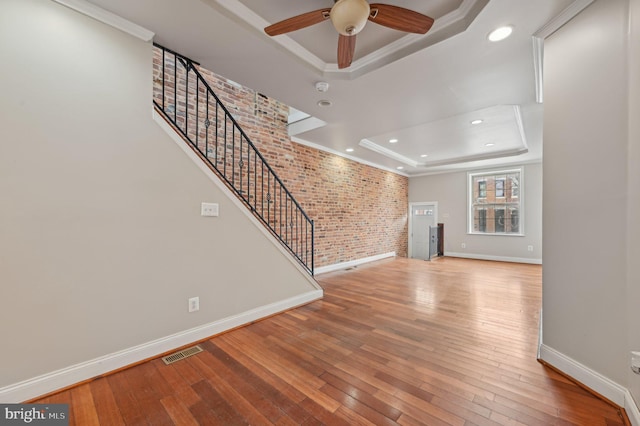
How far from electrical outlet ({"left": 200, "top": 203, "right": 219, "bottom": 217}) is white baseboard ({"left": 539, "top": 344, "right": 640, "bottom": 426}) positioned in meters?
3.28

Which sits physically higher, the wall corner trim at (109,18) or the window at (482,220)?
the wall corner trim at (109,18)

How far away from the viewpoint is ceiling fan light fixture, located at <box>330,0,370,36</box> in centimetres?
162

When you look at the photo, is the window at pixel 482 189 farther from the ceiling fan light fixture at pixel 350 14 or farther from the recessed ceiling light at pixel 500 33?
the ceiling fan light fixture at pixel 350 14

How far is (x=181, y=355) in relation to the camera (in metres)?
2.26

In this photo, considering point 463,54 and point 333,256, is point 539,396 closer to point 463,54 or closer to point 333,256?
point 463,54

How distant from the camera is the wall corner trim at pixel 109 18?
1872mm

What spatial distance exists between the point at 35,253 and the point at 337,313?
113 inches

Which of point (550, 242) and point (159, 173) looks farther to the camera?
point (159, 173)

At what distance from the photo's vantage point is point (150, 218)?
2219mm

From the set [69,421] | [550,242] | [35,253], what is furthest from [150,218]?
[550,242]

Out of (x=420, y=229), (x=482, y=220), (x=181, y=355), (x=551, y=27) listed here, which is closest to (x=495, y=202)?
(x=482, y=220)

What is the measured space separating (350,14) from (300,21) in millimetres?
389

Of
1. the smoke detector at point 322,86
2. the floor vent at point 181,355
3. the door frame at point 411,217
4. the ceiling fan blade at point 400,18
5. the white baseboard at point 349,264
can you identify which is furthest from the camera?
the door frame at point 411,217

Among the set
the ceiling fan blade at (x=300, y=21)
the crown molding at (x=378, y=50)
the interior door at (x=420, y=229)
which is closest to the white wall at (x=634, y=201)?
the crown molding at (x=378, y=50)
